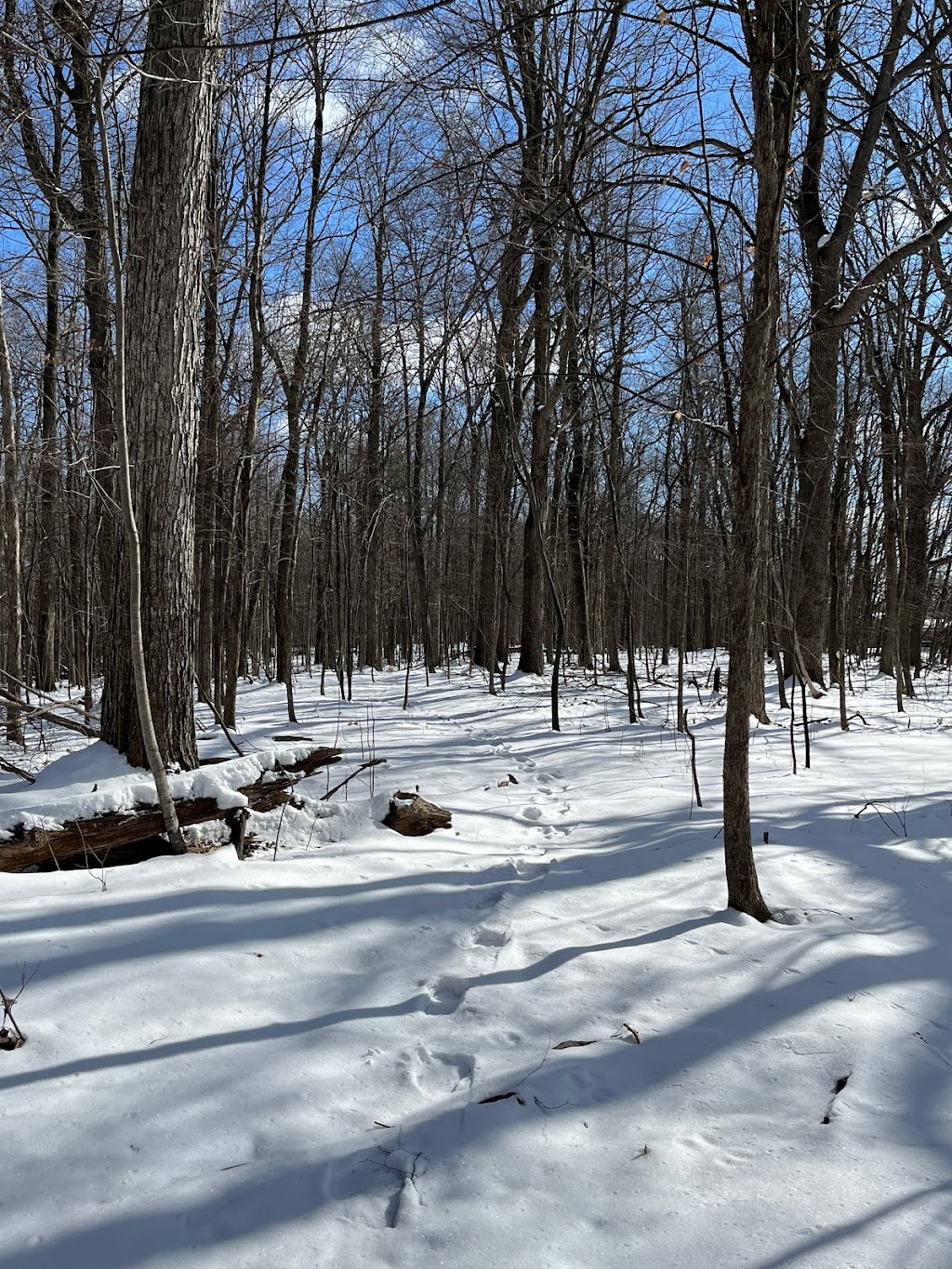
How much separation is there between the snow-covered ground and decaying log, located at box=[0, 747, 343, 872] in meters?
0.17

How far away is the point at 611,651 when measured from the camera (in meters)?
19.4

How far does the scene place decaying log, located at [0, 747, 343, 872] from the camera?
3.63 metres

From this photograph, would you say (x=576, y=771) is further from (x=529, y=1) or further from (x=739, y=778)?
(x=529, y=1)

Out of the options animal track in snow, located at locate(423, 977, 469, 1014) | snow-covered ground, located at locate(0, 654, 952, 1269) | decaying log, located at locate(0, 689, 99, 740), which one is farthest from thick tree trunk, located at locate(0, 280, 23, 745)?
animal track in snow, located at locate(423, 977, 469, 1014)

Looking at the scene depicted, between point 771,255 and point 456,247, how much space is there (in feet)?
6.69

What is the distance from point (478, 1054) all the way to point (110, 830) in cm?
240

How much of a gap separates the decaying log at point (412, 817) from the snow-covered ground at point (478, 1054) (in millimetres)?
133

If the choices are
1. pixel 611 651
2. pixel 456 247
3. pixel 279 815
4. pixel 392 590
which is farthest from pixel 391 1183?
pixel 392 590

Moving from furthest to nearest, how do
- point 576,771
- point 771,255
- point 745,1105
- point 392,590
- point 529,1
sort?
point 392,590, point 576,771, point 529,1, point 771,255, point 745,1105

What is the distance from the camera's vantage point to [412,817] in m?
4.69

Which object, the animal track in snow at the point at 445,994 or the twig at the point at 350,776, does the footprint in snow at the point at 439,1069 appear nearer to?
the animal track in snow at the point at 445,994

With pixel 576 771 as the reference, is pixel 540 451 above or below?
above

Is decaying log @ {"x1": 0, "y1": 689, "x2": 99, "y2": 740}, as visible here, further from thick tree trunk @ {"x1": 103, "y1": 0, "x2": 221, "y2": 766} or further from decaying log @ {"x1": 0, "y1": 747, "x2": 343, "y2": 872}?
decaying log @ {"x1": 0, "y1": 747, "x2": 343, "y2": 872}

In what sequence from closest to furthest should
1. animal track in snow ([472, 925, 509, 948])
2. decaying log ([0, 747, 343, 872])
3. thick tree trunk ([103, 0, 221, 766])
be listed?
animal track in snow ([472, 925, 509, 948]) → decaying log ([0, 747, 343, 872]) → thick tree trunk ([103, 0, 221, 766])
